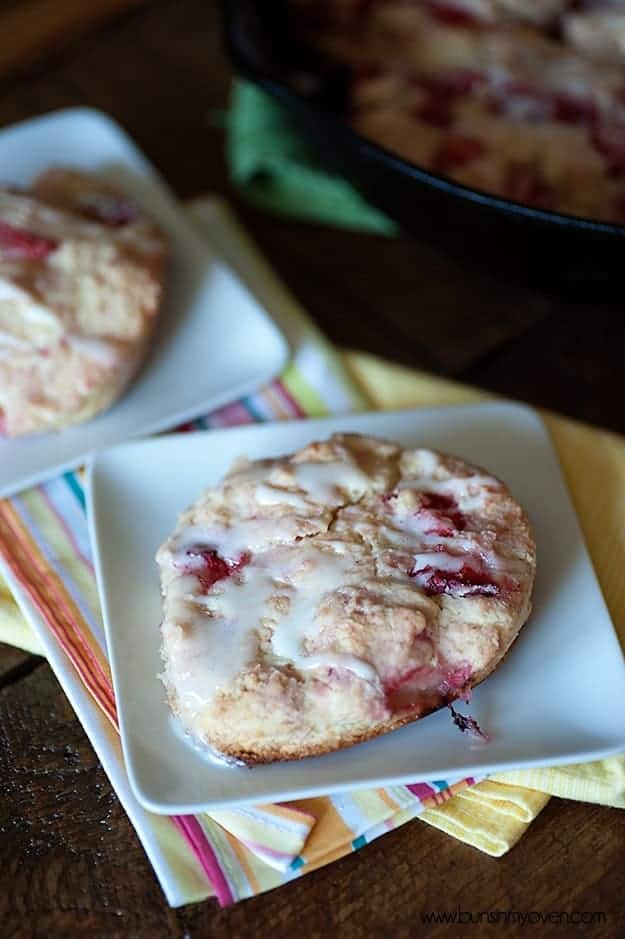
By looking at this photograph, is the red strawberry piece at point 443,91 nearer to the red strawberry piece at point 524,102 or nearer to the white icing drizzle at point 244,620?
the red strawberry piece at point 524,102

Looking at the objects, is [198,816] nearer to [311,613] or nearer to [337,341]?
[311,613]

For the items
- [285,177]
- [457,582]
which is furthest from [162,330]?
[457,582]

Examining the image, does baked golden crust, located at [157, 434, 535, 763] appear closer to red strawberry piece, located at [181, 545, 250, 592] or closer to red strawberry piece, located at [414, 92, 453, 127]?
red strawberry piece, located at [181, 545, 250, 592]

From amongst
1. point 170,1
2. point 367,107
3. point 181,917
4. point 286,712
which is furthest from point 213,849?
point 170,1

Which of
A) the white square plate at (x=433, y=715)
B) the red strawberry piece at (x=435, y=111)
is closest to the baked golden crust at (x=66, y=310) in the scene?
the white square plate at (x=433, y=715)

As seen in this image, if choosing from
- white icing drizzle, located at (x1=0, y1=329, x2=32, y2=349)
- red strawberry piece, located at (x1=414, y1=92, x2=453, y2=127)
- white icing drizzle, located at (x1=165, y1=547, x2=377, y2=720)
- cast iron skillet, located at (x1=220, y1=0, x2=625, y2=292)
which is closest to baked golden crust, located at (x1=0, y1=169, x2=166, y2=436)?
white icing drizzle, located at (x1=0, y1=329, x2=32, y2=349)

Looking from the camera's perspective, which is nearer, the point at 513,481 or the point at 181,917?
the point at 181,917

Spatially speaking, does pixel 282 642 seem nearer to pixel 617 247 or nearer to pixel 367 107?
pixel 617 247
